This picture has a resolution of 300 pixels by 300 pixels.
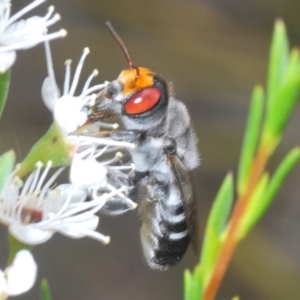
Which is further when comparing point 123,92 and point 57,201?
point 123,92

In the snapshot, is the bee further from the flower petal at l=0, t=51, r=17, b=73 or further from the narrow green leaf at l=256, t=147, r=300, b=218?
the narrow green leaf at l=256, t=147, r=300, b=218

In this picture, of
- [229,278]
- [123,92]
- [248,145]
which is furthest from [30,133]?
[248,145]

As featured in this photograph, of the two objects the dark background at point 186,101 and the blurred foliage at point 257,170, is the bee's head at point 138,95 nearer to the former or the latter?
the blurred foliage at point 257,170

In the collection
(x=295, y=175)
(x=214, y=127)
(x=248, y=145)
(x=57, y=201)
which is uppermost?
(x=248, y=145)

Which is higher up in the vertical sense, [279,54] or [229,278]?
[279,54]

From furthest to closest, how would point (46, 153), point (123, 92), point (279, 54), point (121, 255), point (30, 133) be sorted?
point (121, 255) → point (30, 133) → point (123, 92) → point (46, 153) → point (279, 54)

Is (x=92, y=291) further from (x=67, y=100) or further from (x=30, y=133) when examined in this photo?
(x=67, y=100)
